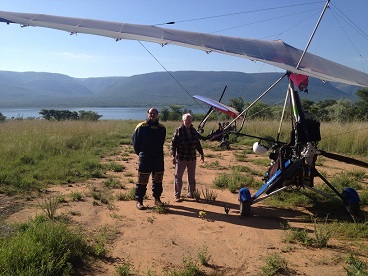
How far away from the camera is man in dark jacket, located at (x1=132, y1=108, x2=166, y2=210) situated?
5695mm

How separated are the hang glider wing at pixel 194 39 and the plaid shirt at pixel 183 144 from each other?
164 centimetres

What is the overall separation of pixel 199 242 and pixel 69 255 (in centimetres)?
163

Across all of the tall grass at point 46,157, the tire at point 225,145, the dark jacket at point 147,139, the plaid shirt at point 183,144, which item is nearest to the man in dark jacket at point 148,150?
the dark jacket at point 147,139

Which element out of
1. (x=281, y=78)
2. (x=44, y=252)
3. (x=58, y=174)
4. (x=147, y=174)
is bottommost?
(x=58, y=174)

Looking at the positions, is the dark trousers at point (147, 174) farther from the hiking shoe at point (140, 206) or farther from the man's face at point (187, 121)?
the man's face at point (187, 121)

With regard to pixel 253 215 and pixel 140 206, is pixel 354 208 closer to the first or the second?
pixel 253 215

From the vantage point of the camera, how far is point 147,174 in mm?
5742

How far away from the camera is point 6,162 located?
845cm

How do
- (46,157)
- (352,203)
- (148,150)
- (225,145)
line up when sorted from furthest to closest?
(225,145), (46,157), (148,150), (352,203)

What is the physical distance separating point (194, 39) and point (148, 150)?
204 cm

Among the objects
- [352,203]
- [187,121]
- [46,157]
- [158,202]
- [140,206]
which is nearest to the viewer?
[352,203]

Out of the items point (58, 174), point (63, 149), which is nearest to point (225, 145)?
point (63, 149)

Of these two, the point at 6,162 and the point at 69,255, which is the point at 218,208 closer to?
the point at 69,255

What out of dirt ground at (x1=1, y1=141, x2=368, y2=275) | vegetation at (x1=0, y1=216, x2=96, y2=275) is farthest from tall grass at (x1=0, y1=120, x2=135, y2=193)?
vegetation at (x1=0, y1=216, x2=96, y2=275)
